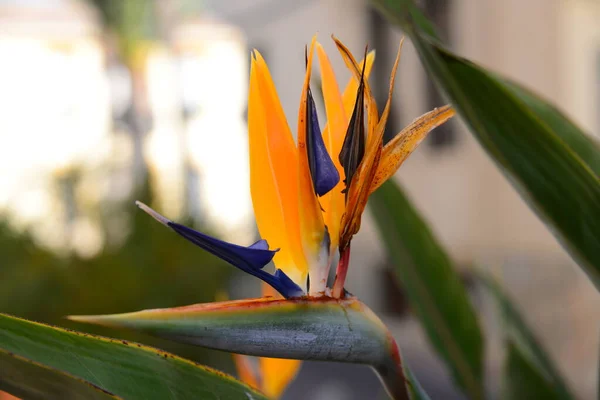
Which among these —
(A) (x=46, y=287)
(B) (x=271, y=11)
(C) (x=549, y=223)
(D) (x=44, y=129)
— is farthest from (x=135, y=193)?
(D) (x=44, y=129)

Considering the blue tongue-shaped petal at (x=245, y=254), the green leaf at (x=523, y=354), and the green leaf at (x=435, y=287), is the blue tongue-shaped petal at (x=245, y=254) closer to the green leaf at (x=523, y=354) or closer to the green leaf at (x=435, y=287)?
the green leaf at (x=435, y=287)

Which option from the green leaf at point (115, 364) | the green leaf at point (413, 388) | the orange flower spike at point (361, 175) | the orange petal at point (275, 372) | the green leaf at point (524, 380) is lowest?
the green leaf at point (524, 380)

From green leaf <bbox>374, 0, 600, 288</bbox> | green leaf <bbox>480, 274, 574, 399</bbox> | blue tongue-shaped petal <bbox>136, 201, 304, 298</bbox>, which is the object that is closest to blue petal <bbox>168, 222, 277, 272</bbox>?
blue tongue-shaped petal <bbox>136, 201, 304, 298</bbox>

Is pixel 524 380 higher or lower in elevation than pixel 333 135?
lower

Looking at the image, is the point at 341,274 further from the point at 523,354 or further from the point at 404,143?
the point at 523,354

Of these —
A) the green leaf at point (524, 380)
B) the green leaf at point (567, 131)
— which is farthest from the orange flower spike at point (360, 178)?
the green leaf at point (524, 380)

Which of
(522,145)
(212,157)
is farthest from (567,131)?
(212,157)
